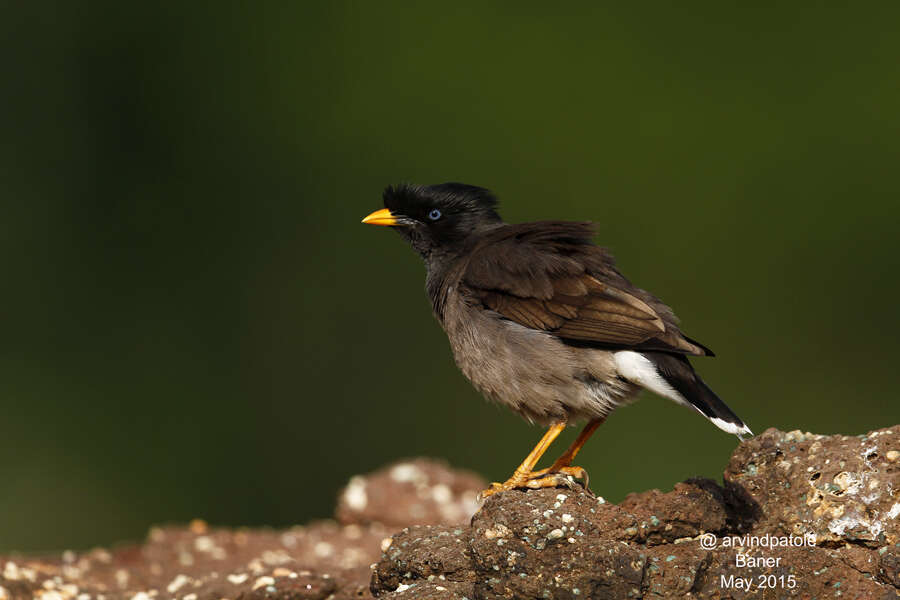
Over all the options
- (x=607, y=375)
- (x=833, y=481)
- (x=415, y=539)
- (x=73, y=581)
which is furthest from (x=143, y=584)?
(x=833, y=481)

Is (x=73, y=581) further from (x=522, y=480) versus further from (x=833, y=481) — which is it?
(x=833, y=481)

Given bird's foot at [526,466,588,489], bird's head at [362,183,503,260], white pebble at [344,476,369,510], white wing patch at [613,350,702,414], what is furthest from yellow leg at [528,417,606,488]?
white pebble at [344,476,369,510]

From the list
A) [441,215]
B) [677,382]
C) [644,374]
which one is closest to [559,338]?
[644,374]

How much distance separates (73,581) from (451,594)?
7.03 feet

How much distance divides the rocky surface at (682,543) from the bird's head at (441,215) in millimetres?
1360

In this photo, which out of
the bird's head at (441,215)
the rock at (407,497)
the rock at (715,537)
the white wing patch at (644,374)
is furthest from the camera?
the rock at (407,497)

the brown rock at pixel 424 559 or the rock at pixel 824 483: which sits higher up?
the rock at pixel 824 483

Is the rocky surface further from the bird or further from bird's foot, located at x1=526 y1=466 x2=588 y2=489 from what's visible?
the bird

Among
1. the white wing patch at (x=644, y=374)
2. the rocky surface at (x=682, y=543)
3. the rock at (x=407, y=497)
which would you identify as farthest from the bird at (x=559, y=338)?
the rock at (x=407, y=497)

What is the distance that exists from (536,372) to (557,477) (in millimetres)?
496

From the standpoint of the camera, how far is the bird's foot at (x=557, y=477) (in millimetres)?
3072

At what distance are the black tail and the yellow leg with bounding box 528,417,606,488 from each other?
0.34 meters

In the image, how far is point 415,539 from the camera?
2980 mm

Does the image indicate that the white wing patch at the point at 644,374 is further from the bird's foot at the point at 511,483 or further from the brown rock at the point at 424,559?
the brown rock at the point at 424,559
